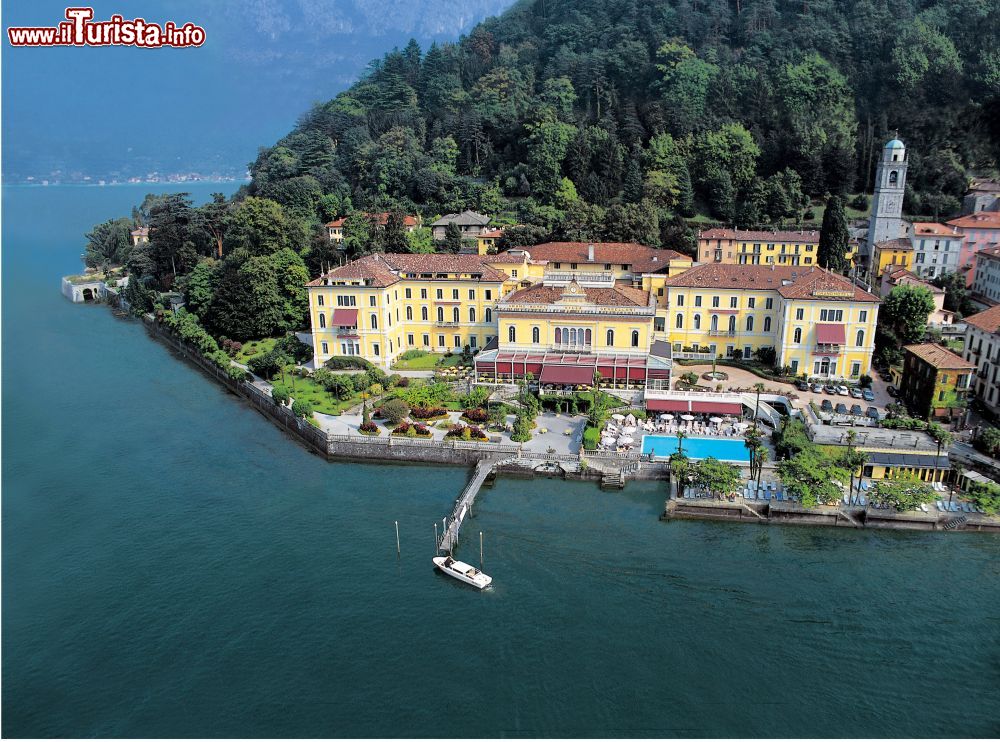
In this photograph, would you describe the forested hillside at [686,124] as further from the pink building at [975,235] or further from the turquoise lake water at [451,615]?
the turquoise lake water at [451,615]

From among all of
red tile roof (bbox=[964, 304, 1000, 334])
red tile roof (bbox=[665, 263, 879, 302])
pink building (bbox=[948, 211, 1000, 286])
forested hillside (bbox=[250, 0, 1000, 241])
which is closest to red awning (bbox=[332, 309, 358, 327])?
red tile roof (bbox=[665, 263, 879, 302])

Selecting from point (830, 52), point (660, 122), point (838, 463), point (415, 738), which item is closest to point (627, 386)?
point (838, 463)

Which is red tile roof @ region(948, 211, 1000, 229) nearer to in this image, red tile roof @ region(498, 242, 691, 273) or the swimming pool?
red tile roof @ region(498, 242, 691, 273)

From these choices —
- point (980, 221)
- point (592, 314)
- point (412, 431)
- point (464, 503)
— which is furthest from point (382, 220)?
point (980, 221)

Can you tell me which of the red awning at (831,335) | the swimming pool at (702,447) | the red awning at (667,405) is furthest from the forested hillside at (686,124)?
the swimming pool at (702,447)

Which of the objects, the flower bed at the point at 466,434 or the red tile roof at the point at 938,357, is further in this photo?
the flower bed at the point at 466,434

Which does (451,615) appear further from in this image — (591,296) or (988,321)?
(988,321)
